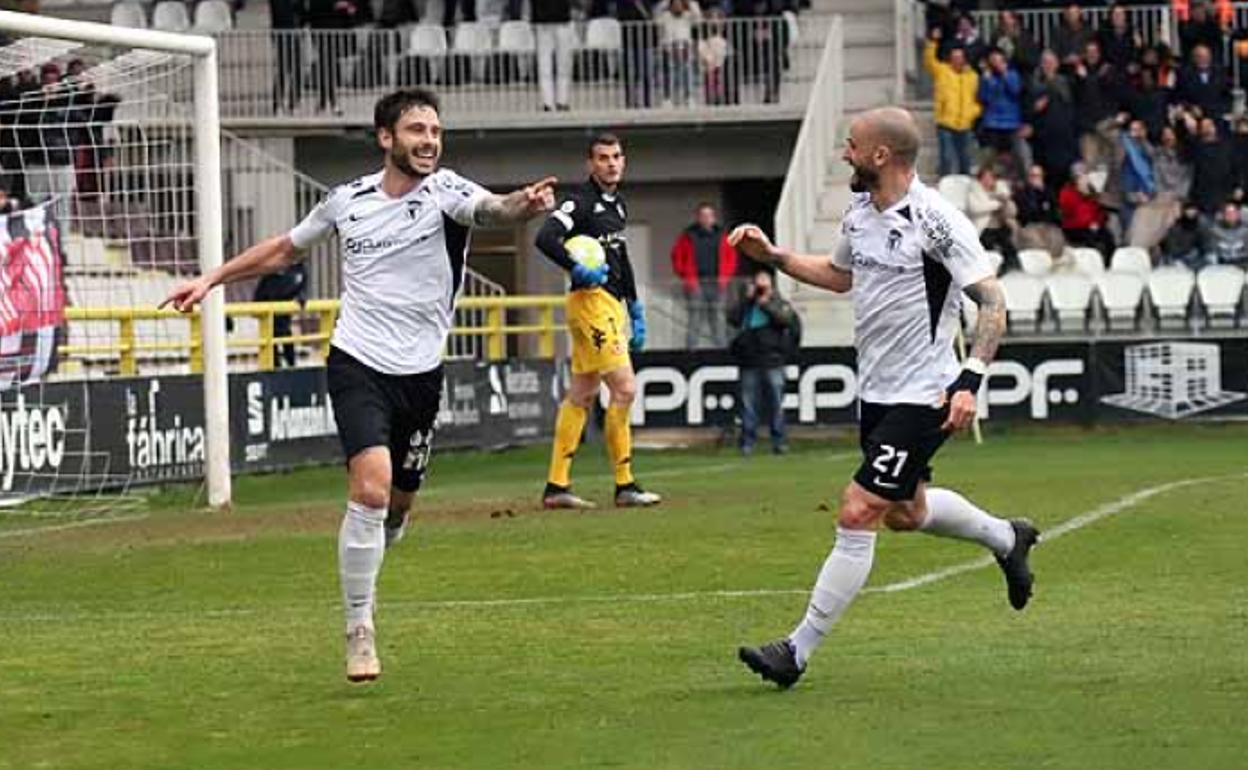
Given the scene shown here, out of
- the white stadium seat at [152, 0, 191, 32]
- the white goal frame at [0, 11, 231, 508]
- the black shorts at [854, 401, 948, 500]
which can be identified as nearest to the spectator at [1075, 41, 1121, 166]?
the white stadium seat at [152, 0, 191, 32]

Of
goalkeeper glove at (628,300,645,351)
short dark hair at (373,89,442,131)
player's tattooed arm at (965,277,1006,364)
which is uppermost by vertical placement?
short dark hair at (373,89,442,131)

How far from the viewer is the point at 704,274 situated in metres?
35.9

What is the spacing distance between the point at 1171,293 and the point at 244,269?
22.9m

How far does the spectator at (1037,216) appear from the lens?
35750mm

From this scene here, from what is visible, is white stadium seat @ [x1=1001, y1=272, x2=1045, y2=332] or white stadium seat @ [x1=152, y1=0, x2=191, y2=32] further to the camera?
white stadium seat @ [x1=152, y1=0, x2=191, y2=32]

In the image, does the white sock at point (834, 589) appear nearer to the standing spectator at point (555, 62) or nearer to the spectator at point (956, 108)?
the spectator at point (956, 108)

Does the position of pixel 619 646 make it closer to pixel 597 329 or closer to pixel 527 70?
pixel 597 329

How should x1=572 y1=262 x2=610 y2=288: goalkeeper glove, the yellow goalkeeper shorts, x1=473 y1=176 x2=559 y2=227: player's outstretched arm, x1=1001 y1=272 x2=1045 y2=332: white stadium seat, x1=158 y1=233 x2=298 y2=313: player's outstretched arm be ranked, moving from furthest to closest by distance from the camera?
x1=1001 y1=272 x2=1045 y2=332: white stadium seat → the yellow goalkeeper shorts → x1=572 y1=262 x2=610 y2=288: goalkeeper glove → x1=158 y1=233 x2=298 y2=313: player's outstretched arm → x1=473 y1=176 x2=559 y2=227: player's outstretched arm

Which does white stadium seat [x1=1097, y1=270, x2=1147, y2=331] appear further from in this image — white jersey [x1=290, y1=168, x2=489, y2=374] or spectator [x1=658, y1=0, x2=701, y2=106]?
white jersey [x1=290, y1=168, x2=489, y2=374]

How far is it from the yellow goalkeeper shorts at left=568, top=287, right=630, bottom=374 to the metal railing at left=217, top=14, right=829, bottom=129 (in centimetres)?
1978

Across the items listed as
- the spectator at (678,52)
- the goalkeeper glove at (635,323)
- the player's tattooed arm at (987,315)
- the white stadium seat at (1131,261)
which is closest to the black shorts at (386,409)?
the player's tattooed arm at (987,315)

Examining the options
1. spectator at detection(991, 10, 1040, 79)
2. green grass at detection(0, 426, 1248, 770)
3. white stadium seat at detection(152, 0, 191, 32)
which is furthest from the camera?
white stadium seat at detection(152, 0, 191, 32)

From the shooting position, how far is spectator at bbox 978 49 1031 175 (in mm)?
37281

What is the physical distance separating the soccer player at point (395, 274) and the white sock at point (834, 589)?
1712 mm
